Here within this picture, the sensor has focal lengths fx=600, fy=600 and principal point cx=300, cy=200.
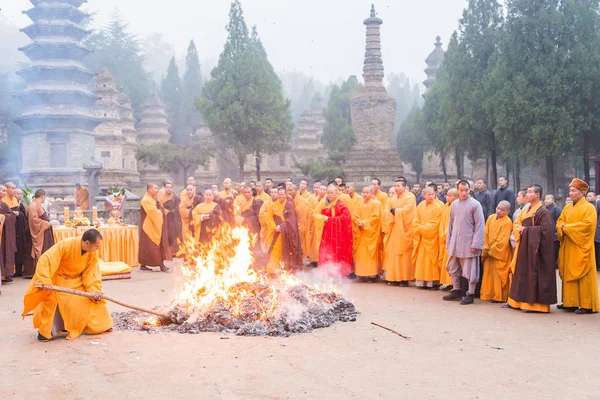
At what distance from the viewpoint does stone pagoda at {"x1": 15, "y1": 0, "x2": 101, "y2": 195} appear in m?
29.8

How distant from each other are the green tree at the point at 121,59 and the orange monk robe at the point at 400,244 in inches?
1900

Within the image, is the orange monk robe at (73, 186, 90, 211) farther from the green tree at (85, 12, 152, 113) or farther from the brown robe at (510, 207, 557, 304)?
the green tree at (85, 12, 152, 113)

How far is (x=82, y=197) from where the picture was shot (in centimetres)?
2167

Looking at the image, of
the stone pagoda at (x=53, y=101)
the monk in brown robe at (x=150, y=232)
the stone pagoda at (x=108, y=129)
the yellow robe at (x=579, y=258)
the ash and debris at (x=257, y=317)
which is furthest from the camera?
the stone pagoda at (x=108, y=129)

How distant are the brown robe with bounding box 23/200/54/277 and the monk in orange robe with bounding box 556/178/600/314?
8.82 metres

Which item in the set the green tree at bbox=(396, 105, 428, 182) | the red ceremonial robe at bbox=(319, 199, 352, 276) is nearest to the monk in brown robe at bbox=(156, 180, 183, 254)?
the red ceremonial robe at bbox=(319, 199, 352, 276)

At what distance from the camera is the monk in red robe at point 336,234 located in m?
10.8

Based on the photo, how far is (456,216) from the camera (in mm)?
8953

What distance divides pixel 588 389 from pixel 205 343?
3.70 meters

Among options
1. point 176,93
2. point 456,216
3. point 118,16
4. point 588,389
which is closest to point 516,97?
point 456,216

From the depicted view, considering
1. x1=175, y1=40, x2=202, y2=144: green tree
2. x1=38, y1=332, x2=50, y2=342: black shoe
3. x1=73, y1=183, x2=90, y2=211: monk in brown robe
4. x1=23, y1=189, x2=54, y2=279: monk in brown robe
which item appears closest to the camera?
x1=38, y1=332, x2=50, y2=342: black shoe

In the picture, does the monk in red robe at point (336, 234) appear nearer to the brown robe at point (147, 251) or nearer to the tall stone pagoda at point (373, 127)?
the brown robe at point (147, 251)

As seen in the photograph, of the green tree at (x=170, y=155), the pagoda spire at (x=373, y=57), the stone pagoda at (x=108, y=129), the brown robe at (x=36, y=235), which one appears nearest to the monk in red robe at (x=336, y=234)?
the brown robe at (x=36, y=235)

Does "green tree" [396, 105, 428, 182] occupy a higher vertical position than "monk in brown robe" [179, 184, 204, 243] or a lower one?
higher
